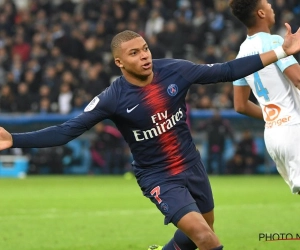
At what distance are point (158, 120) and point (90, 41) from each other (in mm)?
18268

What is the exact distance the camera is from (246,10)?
25.2ft

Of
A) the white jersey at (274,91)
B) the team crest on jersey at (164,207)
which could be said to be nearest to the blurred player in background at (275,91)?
the white jersey at (274,91)

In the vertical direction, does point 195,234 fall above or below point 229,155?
above

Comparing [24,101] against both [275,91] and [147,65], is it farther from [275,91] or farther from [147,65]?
[147,65]

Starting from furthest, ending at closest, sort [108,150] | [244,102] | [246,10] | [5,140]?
[108,150], [244,102], [246,10], [5,140]

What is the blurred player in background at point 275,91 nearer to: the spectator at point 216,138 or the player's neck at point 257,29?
the player's neck at point 257,29

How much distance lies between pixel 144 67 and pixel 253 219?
5.75m

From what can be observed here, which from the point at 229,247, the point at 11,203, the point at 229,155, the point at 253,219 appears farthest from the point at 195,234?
the point at 229,155

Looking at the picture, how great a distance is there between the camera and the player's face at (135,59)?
23.1 feet

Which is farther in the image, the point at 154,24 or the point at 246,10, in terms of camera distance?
the point at 154,24

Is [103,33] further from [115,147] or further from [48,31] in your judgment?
[115,147]

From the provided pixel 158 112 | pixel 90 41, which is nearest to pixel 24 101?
pixel 90 41

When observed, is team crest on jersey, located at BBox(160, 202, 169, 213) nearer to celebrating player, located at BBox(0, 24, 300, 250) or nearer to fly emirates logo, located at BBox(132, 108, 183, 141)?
celebrating player, located at BBox(0, 24, 300, 250)

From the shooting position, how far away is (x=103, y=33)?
25797mm
